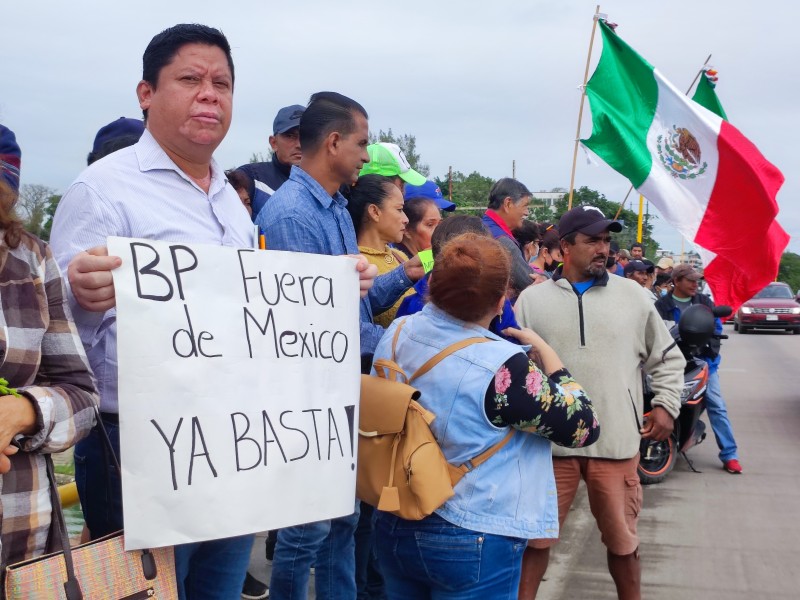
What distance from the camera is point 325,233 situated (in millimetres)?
3432

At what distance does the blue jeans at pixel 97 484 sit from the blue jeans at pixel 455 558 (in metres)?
0.90

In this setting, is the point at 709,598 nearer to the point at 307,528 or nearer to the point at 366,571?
the point at 366,571

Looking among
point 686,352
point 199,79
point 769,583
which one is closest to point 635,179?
point 686,352

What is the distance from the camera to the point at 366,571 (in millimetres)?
4438

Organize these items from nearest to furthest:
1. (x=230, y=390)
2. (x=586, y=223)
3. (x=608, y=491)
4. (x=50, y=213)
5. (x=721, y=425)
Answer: (x=230, y=390) < (x=608, y=491) < (x=586, y=223) < (x=50, y=213) < (x=721, y=425)

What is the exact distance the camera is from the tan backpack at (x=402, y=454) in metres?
2.61

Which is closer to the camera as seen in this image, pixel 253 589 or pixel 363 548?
pixel 363 548

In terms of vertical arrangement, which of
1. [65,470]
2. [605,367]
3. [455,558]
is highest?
[605,367]

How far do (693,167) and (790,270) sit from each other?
270 ft

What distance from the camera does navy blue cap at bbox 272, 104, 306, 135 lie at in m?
4.89

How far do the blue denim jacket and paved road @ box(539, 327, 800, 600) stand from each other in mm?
2257

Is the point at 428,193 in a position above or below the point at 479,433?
above

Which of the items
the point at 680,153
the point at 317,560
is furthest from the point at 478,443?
the point at 680,153

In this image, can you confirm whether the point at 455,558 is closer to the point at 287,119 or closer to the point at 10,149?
the point at 10,149
